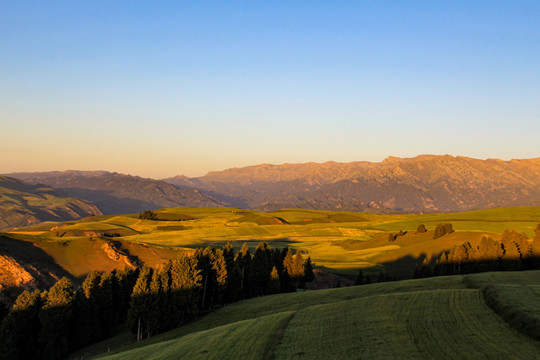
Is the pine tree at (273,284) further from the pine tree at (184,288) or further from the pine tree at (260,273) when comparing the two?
the pine tree at (184,288)

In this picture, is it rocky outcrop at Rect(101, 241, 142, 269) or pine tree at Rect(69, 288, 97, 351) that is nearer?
pine tree at Rect(69, 288, 97, 351)

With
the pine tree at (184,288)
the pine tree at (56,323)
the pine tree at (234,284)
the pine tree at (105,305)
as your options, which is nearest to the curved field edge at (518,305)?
the pine tree at (184,288)

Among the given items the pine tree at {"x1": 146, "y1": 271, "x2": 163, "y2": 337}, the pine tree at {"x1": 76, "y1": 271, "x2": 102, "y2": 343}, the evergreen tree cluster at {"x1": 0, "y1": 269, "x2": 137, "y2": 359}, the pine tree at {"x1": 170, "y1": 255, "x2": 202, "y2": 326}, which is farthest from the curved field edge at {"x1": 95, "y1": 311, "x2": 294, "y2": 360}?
the pine tree at {"x1": 76, "y1": 271, "x2": 102, "y2": 343}

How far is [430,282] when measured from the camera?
64.1 metres

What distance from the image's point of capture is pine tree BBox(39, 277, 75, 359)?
2655 inches

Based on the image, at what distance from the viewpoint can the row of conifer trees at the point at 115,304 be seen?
221ft

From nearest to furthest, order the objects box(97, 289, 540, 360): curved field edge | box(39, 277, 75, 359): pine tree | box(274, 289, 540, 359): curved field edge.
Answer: box(274, 289, 540, 359): curved field edge → box(97, 289, 540, 360): curved field edge → box(39, 277, 75, 359): pine tree

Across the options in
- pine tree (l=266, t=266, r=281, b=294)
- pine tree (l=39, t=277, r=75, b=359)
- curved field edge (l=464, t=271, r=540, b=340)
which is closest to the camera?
curved field edge (l=464, t=271, r=540, b=340)

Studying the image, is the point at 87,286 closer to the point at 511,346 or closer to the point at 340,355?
the point at 340,355

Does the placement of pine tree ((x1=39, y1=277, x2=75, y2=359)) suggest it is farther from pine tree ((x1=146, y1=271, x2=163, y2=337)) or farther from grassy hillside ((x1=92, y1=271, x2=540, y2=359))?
grassy hillside ((x1=92, y1=271, x2=540, y2=359))

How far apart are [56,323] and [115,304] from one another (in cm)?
1987

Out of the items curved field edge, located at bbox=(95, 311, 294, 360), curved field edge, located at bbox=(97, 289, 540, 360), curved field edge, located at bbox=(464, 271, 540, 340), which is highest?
curved field edge, located at bbox=(464, 271, 540, 340)

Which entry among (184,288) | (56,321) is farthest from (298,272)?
(56,321)

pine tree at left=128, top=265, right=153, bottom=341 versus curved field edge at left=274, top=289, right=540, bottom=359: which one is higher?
curved field edge at left=274, top=289, right=540, bottom=359
